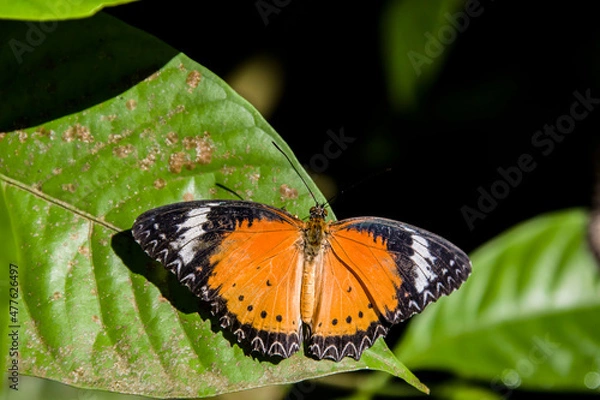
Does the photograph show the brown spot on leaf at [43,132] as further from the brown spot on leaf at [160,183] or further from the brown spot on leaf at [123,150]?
the brown spot on leaf at [160,183]

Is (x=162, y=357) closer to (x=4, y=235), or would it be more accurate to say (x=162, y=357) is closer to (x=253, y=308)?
(x=253, y=308)

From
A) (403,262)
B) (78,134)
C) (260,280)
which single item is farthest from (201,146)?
(403,262)

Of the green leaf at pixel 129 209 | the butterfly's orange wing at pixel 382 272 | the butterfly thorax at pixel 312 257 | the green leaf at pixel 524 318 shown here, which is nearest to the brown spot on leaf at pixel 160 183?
the green leaf at pixel 129 209

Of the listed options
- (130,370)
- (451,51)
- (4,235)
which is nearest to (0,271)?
(4,235)

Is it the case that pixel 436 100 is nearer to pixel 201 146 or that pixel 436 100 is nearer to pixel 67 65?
pixel 201 146

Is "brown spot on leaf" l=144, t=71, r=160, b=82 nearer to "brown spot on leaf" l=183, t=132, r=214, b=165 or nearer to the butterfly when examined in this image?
"brown spot on leaf" l=183, t=132, r=214, b=165

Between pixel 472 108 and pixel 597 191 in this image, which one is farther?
pixel 472 108
